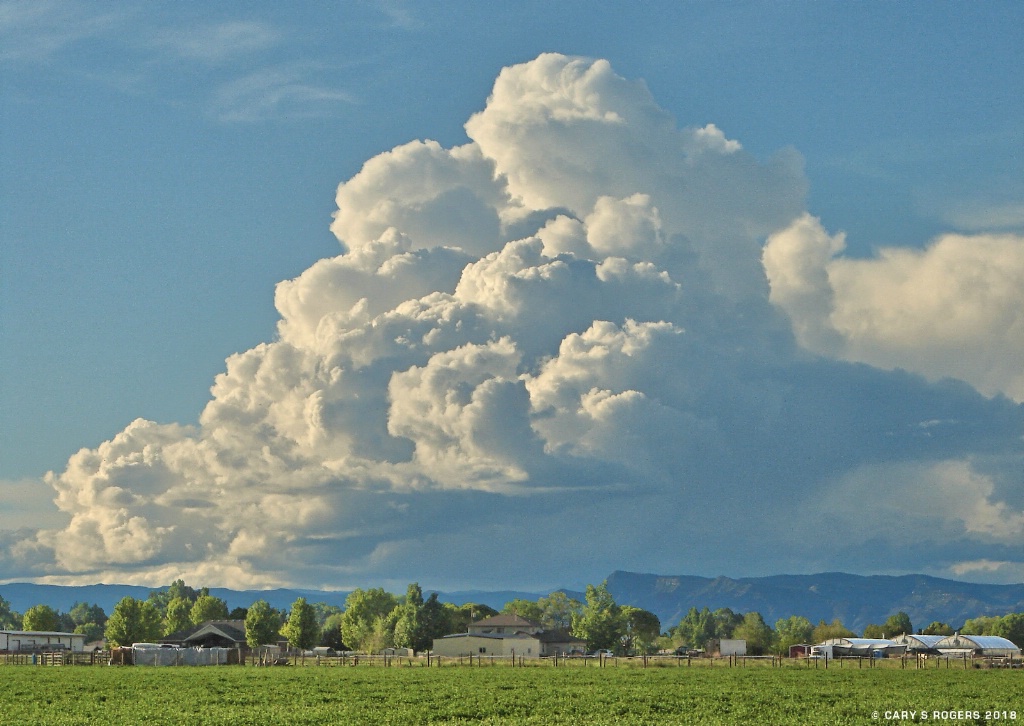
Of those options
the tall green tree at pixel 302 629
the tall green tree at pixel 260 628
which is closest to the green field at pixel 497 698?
the tall green tree at pixel 260 628

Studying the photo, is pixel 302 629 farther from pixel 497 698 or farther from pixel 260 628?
pixel 497 698

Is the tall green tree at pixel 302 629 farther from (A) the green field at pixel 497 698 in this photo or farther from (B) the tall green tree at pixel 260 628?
(A) the green field at pixel 497 698

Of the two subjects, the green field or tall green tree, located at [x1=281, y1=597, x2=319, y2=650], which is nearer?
the green field

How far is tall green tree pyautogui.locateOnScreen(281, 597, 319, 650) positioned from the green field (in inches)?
3854

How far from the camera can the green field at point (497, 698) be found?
191ft

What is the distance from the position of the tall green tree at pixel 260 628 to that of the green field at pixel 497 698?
96.6 metres

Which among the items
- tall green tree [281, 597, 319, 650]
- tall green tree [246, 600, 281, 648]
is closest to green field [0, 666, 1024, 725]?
tall green tree [246, 600, 281, 648]

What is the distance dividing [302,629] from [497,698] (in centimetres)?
13016

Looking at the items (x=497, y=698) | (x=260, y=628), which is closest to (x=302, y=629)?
(x=260, y=628)

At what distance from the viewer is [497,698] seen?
227 feet

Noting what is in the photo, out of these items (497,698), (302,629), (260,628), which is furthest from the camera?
(302,629)

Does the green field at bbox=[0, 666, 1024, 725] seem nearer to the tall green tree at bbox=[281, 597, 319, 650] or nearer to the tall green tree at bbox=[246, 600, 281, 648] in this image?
the tall green tree at bbox=[246, 600, 281, 648]

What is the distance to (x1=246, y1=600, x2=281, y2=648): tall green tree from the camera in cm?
19162

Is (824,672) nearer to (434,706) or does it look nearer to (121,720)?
(434,706)
